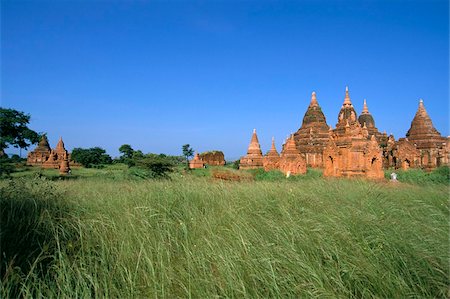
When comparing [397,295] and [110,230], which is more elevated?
[110,230]

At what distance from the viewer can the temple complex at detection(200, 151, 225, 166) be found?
30.3 metres

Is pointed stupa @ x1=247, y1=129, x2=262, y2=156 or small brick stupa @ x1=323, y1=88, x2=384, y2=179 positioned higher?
pointed stupa @ x1=247, y1=129, x2=262, y2=156

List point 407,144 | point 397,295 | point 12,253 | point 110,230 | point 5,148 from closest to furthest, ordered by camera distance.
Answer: point 397,295, point 12,253, point 110,230, point 5,148, point 407,144

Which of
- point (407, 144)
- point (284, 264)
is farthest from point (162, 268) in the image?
point (407, 144)

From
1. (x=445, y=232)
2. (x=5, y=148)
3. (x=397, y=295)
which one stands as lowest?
(x=397, y=295)

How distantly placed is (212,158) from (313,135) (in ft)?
36.6

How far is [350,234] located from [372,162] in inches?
534

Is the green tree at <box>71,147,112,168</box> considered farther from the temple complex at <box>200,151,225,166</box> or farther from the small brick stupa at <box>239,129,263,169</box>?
the small brick stupa at <box>239,129,263,169</box>

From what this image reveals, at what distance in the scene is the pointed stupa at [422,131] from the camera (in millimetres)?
22141

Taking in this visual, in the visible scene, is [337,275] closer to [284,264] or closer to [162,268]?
[284,264]

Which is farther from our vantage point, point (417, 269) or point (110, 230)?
point (110, 230)

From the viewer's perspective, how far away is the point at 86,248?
2438 mm

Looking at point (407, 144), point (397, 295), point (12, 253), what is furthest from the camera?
point (407, 144)

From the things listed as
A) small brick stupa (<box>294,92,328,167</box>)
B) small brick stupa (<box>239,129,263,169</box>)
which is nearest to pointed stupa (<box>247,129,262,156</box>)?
small brick stupa (<box>239,129,263,169</box>)
